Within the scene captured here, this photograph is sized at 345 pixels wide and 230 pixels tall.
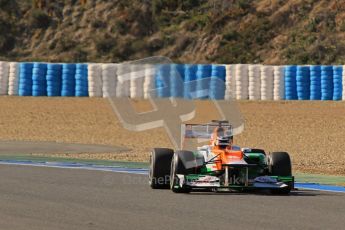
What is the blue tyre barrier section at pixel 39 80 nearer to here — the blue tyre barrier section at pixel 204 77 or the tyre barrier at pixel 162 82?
the tyre barrier at pixel 162 82

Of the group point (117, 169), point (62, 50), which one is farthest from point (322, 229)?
point (62, 50)

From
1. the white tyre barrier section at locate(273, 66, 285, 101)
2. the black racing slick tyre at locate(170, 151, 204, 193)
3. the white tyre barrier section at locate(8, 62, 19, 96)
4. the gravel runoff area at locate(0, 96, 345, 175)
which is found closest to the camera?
the black racing slick tyre at locate(170, 151, 204, 193)

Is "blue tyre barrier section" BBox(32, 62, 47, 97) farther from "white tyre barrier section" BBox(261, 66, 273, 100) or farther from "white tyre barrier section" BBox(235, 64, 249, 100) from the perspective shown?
"white tyre barrier section" BBox(261, 66, 273, 100)

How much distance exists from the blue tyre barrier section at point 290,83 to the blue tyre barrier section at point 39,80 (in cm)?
874

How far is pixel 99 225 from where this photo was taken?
407 inches

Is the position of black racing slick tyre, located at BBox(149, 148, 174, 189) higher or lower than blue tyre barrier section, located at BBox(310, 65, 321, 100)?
lower

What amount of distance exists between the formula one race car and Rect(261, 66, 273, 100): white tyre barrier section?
2284cm

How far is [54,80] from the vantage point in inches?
1549

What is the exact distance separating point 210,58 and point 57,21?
971cm

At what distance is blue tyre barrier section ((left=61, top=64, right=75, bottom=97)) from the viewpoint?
3912cm

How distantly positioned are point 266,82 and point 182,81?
310 centimetres

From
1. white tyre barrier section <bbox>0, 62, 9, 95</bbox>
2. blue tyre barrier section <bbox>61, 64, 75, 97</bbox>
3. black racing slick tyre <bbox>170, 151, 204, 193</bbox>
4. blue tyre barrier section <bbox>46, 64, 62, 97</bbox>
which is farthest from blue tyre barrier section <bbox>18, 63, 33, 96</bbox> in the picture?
black racing slick tyre <bbox>170, 151, 204, 193</bbox>

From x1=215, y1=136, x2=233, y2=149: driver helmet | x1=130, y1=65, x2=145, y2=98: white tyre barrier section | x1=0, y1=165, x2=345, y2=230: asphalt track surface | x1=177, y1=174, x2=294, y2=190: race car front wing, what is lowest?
x1=0, y1=165, x2=345, y2=230: asphalt track surface

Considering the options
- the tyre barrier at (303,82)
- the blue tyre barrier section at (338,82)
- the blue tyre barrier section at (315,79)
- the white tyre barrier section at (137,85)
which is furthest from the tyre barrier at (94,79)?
the blue tyre barrier section at (338,82)
